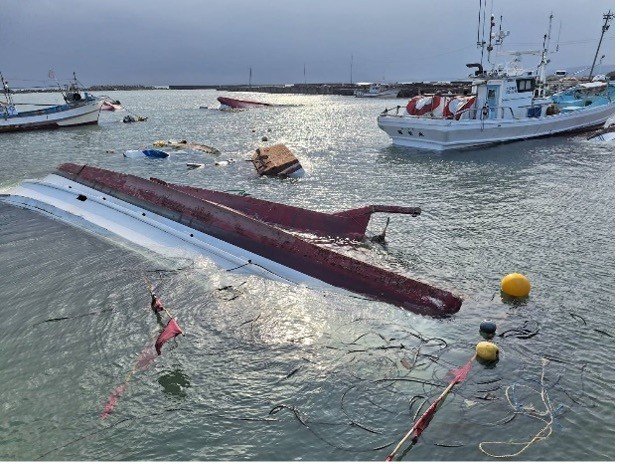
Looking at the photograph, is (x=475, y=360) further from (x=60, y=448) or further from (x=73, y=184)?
(x=73, y=184)

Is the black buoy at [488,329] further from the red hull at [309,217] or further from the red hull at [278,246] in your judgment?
the red hull at [309,217]

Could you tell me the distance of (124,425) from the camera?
20.4 ft

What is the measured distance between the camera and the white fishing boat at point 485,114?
3105cm

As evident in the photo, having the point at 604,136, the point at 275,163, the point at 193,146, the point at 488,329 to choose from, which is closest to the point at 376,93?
the point at 604,136

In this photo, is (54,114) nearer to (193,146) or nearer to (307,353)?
(193,146)

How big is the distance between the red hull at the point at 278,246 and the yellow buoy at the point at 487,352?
1.45m

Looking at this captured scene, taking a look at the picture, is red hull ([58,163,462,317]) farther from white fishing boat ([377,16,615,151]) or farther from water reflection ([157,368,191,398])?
white fishing boat ([377,16,615,151])

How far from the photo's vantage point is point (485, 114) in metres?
31.8

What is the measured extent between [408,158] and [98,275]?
22544mm

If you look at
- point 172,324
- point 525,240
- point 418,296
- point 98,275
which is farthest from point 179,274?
point 525,240

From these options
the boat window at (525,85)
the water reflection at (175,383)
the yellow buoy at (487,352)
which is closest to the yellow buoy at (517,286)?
the yellow buoy at (487,352)

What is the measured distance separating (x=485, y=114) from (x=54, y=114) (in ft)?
146

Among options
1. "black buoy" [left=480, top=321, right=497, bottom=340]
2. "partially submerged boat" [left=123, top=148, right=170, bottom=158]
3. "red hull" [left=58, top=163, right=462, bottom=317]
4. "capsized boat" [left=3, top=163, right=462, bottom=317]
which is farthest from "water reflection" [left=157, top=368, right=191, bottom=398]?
"partially submerged boat" [left=123, top=148, right=170, bottom=158]

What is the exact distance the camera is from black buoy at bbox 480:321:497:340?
8.09 metres
